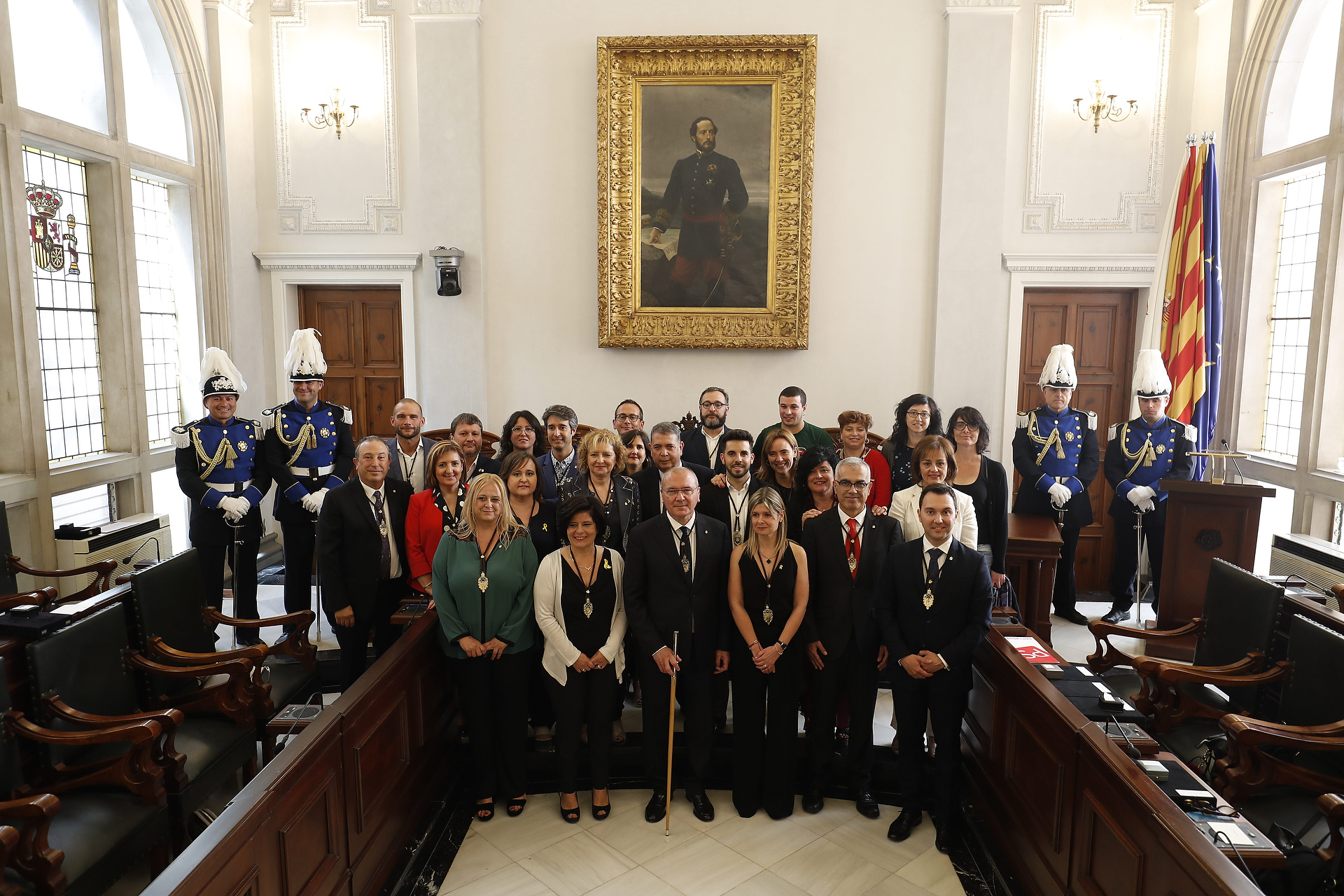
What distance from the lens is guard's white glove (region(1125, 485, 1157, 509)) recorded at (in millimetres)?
6012

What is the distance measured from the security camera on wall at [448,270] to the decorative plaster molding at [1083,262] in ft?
15.2

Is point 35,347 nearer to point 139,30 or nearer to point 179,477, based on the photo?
point 179,477

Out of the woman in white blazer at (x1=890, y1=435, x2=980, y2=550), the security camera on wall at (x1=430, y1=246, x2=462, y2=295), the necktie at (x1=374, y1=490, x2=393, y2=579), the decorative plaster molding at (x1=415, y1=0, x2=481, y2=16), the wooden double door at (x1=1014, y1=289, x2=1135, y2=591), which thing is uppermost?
the decorative plaster molding at (x1=415, y1=0, x2=481, y2=16)

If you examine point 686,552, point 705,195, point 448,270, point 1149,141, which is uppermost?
point 1149,141

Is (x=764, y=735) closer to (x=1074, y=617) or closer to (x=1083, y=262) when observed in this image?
(x=1074, y=617)

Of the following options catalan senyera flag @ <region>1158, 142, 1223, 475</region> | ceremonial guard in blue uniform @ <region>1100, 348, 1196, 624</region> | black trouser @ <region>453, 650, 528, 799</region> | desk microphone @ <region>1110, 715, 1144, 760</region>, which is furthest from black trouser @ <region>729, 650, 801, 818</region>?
catalan senyera flag @ <region>1158, 142, 1223, 475</region>

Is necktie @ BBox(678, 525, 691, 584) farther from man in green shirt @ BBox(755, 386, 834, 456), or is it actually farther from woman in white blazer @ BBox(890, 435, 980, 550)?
man in green shirt @ BBox(755, 386, 834, 456)

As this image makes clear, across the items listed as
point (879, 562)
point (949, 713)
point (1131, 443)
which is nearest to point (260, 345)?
point (879, 562)

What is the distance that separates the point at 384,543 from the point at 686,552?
1.70m

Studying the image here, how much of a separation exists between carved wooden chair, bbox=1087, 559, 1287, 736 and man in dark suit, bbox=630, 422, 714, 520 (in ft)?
7.16

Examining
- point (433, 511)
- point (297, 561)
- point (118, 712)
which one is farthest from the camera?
point (297, 561)

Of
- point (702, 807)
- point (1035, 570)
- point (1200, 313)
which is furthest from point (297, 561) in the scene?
point (1200, 313)

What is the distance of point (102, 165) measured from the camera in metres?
6.02

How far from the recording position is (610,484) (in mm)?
4285
